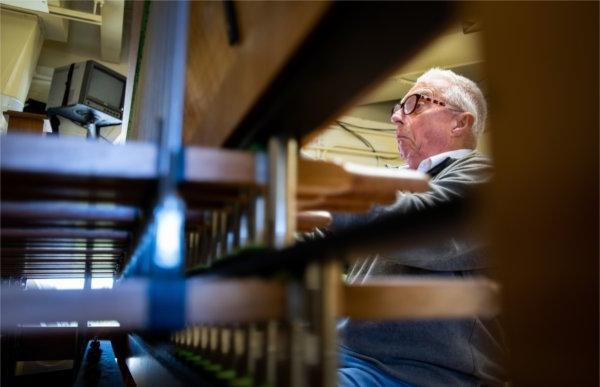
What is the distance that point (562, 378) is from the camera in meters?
0.32

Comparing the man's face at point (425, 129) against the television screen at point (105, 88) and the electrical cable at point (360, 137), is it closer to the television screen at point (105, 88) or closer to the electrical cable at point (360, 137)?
the electrical cable at point (360, 137)

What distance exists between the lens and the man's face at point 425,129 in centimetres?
222

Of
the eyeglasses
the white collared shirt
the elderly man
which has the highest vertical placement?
the eyeglasses

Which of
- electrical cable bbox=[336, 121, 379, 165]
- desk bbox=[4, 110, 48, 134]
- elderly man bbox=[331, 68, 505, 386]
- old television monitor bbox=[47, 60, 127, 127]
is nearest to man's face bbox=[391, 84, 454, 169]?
elderly man bbox=[331, 68, 505, 386]

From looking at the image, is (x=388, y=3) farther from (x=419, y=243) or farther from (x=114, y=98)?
(x=114, y=98)

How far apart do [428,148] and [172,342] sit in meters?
1.31

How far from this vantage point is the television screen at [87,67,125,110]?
4.33 meters

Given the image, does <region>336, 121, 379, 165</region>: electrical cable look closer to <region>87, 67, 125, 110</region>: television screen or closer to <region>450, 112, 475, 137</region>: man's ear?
<region>87, 67, 125, 110</region>: television screen

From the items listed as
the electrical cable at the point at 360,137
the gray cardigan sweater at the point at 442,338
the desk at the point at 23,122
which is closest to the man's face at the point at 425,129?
the gray cardigan sweater at the point at 442,338

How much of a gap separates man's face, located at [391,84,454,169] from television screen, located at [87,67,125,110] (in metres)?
2.98

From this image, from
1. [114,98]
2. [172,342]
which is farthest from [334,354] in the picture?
[114,98]

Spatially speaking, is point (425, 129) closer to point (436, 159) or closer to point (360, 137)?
point (436, 159)

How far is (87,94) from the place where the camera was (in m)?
4.27

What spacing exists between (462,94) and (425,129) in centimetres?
24
